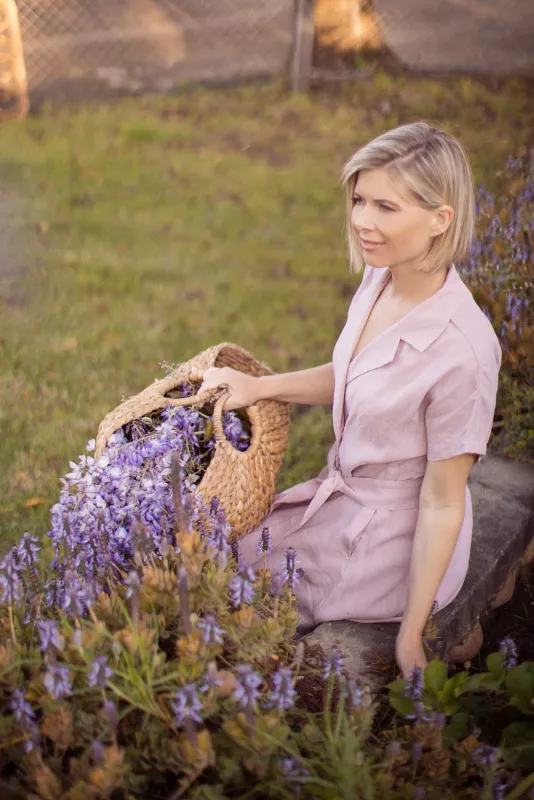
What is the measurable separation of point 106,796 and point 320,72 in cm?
784

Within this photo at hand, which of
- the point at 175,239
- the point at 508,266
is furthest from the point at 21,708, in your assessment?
the point at 175,239

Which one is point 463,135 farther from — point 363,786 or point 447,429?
point 363,786

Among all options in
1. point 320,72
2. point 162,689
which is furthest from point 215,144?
point 162,689

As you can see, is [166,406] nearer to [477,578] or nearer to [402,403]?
A: [402,403]

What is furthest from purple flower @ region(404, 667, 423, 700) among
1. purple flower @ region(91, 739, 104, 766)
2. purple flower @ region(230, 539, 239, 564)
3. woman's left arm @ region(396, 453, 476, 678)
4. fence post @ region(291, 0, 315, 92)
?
fence post @ region(291, 0, 315, 92)

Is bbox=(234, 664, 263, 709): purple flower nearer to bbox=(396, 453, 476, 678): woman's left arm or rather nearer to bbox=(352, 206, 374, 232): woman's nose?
bbox=(396, 453, 476, 678): woman's left arm

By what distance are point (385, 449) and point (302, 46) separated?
22.5 feet

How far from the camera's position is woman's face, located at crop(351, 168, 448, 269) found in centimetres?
205

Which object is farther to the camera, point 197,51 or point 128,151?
point 197,51

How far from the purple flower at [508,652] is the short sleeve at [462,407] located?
0.47m

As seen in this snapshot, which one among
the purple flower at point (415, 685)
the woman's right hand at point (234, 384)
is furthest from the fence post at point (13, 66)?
the purple flower at point (415, 685)

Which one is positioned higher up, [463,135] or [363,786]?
[463,135]

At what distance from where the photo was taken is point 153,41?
27.6 ft

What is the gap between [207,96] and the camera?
808cm
